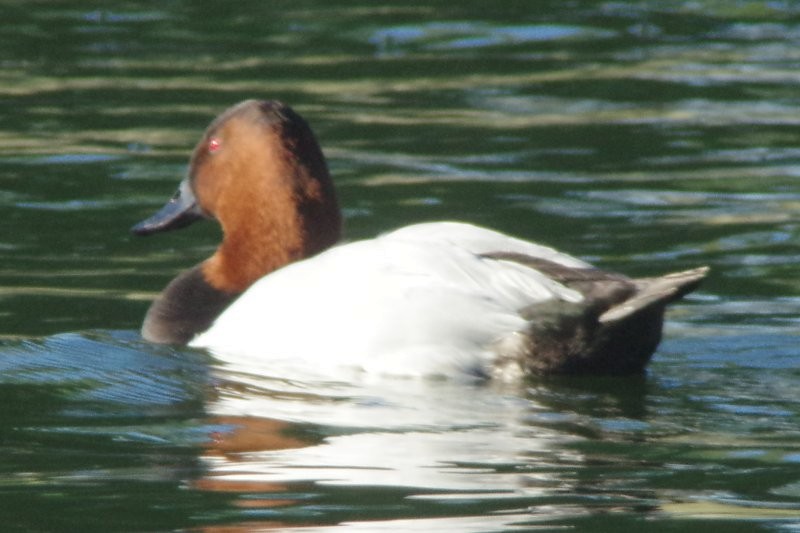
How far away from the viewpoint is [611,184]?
8656mm

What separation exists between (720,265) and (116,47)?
5.85 m

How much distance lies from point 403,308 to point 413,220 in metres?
2.77

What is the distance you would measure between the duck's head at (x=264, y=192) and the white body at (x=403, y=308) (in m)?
0.58

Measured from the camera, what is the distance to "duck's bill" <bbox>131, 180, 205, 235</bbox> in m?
6.63

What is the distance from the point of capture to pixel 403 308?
5.31 meters

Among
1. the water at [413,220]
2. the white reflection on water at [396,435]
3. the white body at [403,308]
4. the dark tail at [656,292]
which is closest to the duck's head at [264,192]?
the water at [413,220]

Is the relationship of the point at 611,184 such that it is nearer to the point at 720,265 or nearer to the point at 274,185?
the point at 720,265

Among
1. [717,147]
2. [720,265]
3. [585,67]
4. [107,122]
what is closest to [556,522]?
[720,265]

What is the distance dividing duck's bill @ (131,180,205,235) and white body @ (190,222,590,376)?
1.17 metres

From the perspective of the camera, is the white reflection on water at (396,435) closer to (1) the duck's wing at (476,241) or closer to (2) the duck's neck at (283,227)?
(1) the duck's wing at (476,241)

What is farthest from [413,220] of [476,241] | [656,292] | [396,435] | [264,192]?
Result: [396,435]

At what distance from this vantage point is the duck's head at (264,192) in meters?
6.11

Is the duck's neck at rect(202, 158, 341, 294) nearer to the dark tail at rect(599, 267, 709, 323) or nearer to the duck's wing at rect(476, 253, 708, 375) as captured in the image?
the duck's wing at rect(476, 253, 708, 375)

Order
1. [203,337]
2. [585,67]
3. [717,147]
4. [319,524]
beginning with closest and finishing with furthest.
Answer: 1. [319,524]
2. [203,337]
3. [717,147]
4. [585,67]
